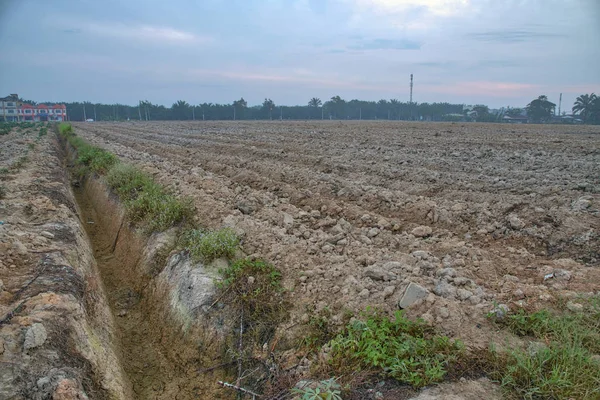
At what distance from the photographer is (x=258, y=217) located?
623 centimetres

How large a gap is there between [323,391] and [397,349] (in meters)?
0.64

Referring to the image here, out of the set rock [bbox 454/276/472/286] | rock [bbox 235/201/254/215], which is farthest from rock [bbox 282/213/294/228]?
rock [bbox 454/276/472/286]

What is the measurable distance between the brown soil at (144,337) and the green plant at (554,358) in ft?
8.32

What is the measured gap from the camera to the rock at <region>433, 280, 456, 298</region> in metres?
3.62

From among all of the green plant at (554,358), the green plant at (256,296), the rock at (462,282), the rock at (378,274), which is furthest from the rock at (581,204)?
the green plant at (256,296)

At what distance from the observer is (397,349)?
3.00 m

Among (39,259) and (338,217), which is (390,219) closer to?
(338,217)

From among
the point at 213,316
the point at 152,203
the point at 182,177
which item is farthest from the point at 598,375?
the point at 182,177

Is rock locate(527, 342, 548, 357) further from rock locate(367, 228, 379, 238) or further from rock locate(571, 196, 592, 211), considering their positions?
rock locate(571, 196, 592, 211)

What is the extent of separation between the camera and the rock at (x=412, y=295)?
11.5 ft

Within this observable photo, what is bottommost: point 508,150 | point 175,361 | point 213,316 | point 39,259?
point 175,361

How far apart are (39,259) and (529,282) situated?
5709 millimetres

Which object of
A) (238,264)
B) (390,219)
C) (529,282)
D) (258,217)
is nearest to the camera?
(529,282)

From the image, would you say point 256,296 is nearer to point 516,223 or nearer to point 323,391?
point 323,391
